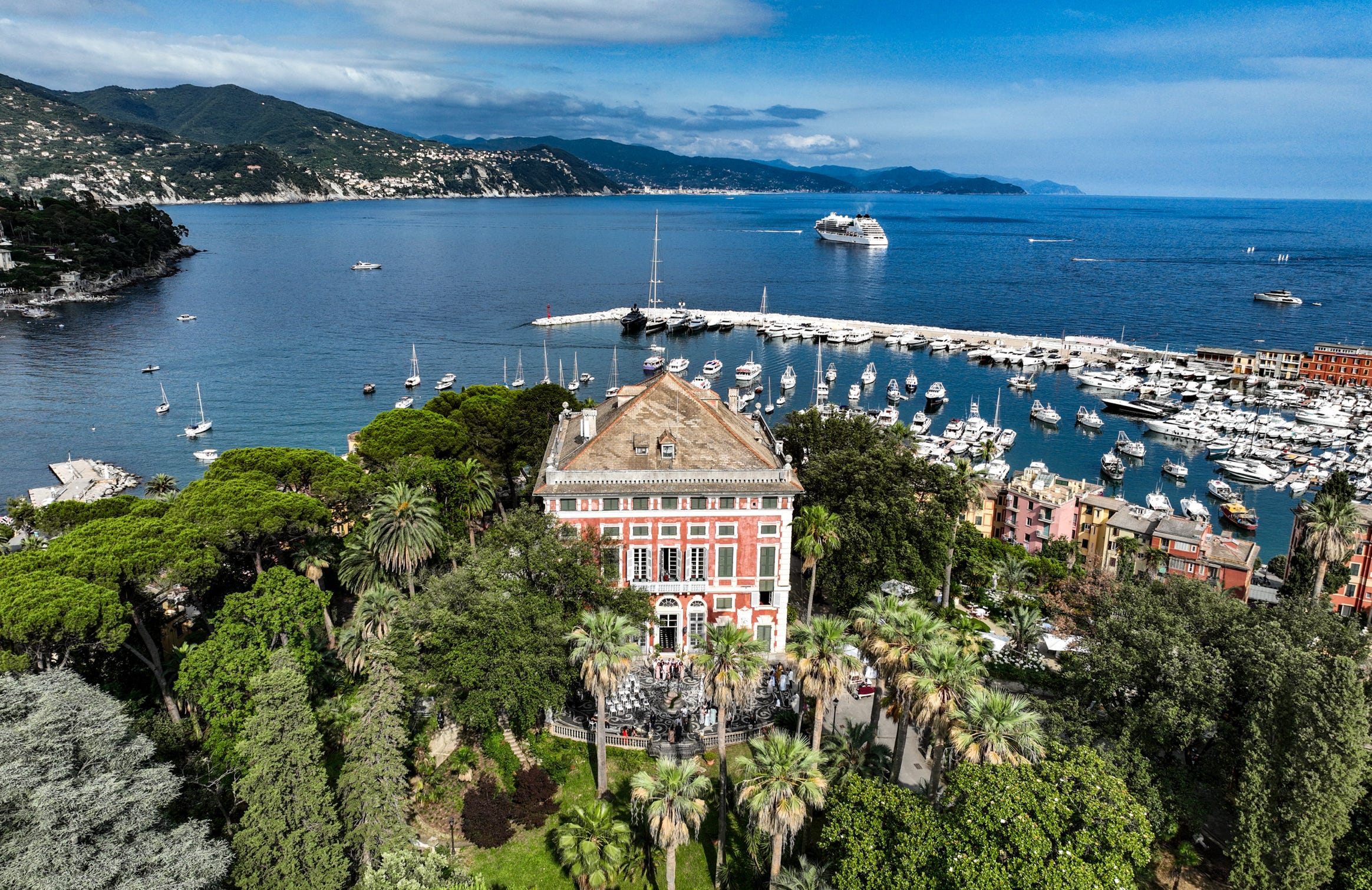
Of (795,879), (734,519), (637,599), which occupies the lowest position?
(795,879)

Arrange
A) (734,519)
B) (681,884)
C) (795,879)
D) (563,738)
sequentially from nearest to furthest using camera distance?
(795,879)
(681,884)
(563,738)
(734,519)

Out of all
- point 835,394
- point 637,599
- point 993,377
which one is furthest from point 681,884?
point 993,377

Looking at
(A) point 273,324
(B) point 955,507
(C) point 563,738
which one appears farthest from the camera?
(A) point 273,324

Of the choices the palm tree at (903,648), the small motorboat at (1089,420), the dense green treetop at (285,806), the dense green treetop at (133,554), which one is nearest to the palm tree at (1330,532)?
the palm tree at (903,648)

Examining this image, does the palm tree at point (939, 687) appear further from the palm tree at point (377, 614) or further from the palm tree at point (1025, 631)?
the palm tree at point (377, 614)

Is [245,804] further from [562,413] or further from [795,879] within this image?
[562,413]

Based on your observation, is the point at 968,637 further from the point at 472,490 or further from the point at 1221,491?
Result: the point at 1221,491

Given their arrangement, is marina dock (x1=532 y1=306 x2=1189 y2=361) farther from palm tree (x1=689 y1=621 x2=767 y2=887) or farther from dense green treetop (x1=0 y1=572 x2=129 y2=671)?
palm tree (x1=689 y1=621 x2=767 y2=887)
